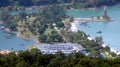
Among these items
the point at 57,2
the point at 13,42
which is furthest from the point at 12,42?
the point at 57,2

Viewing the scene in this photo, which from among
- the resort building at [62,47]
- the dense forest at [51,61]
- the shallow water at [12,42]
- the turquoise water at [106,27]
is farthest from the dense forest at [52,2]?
the dense forest at [51,61]

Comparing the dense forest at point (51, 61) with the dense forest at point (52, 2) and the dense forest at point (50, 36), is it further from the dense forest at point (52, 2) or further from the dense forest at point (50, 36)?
the dense forest at point (52, 2)

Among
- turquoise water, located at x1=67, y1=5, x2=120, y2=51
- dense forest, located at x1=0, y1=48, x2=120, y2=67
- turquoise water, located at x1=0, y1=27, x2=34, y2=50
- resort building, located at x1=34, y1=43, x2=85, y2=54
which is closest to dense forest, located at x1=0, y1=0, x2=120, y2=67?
dense forest, located at x1=0, y1=48, x2=120, y2=67

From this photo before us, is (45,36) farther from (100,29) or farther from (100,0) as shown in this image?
(100,0)

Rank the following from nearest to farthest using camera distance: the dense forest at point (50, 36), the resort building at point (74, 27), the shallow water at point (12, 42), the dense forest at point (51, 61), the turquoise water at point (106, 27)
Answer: the dense forest at point (51, 61), the dense forest at point (50, 36), the shallow water at point (12, 42), the turquoise water at point (106, 27), the resort building at point (74, 27)

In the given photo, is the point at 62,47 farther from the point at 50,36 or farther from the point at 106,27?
the point at 106,27
